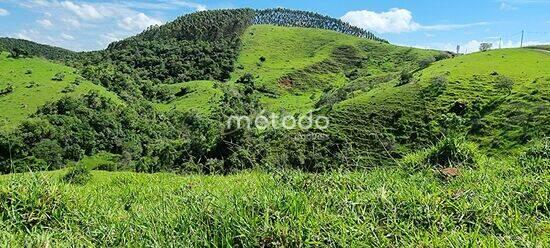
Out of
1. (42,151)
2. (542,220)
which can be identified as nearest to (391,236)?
(542,220)

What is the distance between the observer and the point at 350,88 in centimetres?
14712

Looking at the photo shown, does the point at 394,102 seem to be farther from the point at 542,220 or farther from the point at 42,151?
the point at 542,220

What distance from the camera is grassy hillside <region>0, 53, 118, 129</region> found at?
131 meters

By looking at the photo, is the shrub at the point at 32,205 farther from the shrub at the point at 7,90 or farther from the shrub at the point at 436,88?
the shrub at the point at 7,90

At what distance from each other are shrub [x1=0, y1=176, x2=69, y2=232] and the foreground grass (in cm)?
1

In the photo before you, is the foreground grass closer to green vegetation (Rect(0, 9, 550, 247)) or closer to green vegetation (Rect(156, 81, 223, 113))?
green vegetation (Rect(0, 9, 550, 247))

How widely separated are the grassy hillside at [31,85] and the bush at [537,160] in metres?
128

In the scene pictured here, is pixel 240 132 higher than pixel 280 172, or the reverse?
pixel 280 172

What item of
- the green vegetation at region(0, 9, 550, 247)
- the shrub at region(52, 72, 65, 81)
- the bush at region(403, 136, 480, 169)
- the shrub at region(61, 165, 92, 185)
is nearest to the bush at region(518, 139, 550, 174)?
the green vegetation at region(0, 9, 550, 247)

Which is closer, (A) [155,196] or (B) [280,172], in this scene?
(B) [280,172]

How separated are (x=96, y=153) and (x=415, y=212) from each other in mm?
126146

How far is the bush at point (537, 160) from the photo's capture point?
843 centimetres

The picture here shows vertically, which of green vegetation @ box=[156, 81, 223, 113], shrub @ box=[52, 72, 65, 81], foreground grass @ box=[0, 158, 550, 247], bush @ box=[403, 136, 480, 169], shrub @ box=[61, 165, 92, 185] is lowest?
green vegetation @ box=[156, 81, 223, 113]

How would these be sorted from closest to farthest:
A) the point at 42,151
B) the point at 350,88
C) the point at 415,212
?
the point at 415,212 → the point at 42,151 → the point at 350,88
